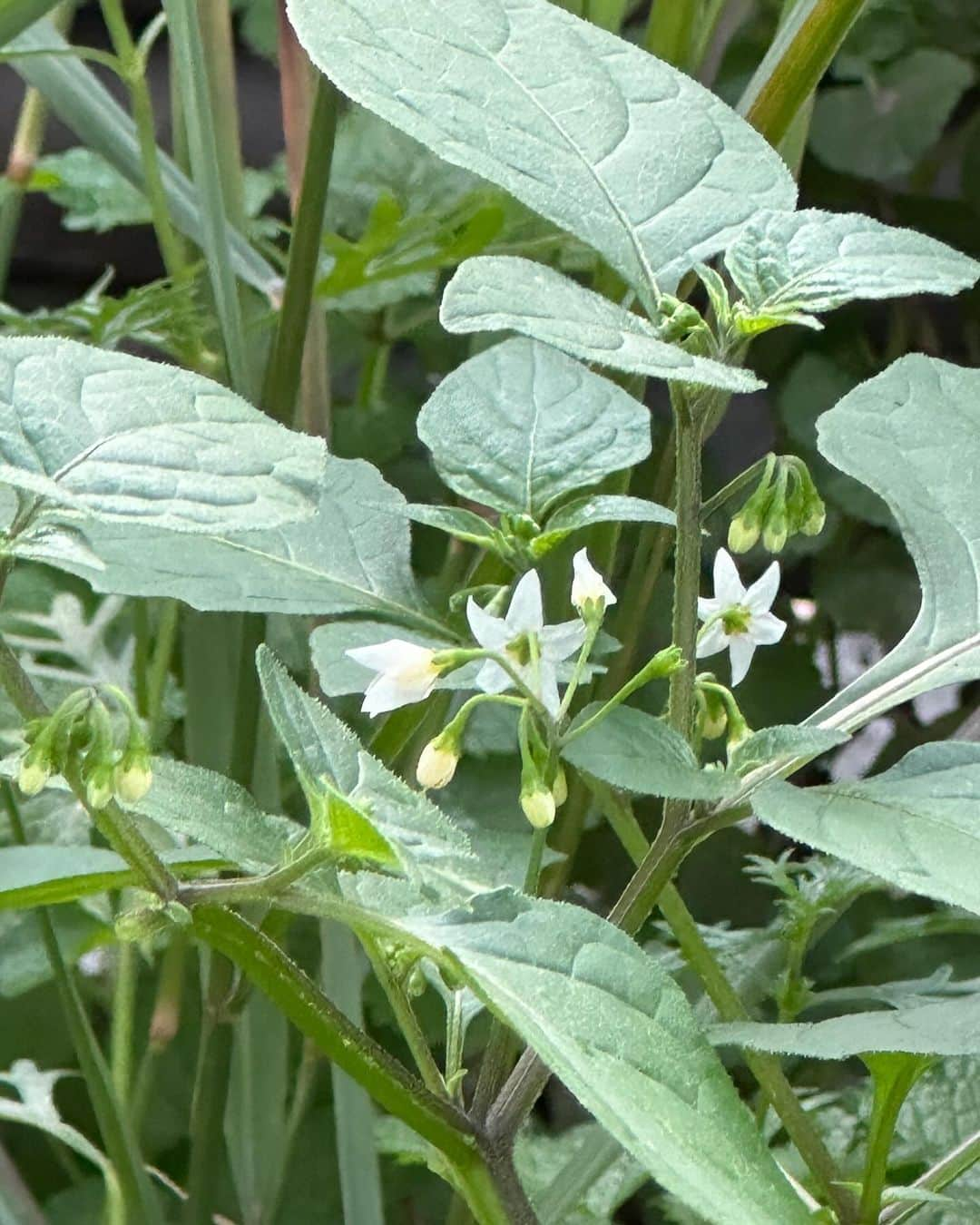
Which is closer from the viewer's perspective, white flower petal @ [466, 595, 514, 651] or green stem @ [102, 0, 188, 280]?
white flower petal @ [466, 595, 514, 651]

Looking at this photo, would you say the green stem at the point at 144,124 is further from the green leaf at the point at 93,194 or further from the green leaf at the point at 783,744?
the green leaf at the point at 783,744

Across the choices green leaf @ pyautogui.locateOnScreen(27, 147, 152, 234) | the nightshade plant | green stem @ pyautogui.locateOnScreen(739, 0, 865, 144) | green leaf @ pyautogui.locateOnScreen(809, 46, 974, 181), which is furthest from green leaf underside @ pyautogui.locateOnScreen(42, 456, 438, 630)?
green leaf @ pyautogui.locateOnScreen(809, 46, 974, 181)

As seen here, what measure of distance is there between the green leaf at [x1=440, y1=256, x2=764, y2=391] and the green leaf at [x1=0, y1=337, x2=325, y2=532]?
0.03m

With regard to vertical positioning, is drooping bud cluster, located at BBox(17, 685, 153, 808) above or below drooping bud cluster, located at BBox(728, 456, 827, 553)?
below

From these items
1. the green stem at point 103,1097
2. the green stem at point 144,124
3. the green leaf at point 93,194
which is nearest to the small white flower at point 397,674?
the green stem at point 103,1097

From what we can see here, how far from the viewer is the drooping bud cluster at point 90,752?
189 millimetres

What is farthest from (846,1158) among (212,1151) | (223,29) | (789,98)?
(223,29)

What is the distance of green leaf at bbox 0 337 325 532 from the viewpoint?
0.55ft

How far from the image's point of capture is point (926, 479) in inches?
10.9

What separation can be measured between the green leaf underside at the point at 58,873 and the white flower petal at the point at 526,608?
7 cm

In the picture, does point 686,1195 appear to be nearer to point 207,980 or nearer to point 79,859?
point 79,859

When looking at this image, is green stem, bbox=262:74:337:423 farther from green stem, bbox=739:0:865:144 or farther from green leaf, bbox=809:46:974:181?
green leaf, bbox=809:46:974:181

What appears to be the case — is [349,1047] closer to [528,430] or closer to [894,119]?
[528,430]

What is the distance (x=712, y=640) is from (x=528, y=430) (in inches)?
2.4
